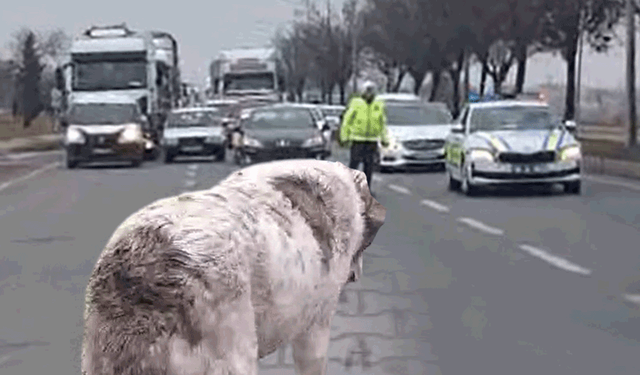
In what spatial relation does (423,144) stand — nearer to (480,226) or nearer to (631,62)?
(631,62)

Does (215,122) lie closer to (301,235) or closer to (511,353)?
(511,353)

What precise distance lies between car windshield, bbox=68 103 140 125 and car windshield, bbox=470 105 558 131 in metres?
16.6

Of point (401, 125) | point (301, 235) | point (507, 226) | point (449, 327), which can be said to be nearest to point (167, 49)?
point (401, 125)

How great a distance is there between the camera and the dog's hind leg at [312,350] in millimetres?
5139

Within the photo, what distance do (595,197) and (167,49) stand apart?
32442mm

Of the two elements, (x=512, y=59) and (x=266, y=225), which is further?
(x=512, y=59)

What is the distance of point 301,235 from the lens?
4.62 metres

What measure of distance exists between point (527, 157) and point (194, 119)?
20.5 meters

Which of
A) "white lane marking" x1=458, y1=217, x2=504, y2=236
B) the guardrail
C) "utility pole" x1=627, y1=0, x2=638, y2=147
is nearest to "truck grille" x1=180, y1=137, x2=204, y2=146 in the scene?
the guardrail

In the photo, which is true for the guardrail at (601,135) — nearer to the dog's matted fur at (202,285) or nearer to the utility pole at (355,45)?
the utility pole at (355,45)

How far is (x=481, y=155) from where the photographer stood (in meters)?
26.0

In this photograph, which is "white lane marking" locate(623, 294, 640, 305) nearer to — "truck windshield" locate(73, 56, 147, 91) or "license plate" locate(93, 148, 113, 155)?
"license plate" locate(93, 148, 113, 155)

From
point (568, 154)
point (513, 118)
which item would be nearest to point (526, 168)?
point (568, 154)

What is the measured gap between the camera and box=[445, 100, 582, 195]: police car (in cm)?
2581
